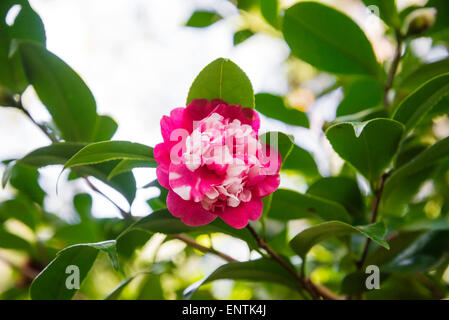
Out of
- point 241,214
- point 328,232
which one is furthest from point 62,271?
point 328,232

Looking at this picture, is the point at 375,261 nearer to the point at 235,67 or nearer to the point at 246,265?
the point at 246,265

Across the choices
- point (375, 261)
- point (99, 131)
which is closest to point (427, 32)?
point (375, 261)

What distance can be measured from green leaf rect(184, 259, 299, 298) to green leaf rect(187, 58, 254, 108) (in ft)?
0.84

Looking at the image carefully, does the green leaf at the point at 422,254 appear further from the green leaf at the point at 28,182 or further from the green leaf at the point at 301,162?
the green leaf at the point at 28,182

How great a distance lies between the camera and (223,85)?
58cm

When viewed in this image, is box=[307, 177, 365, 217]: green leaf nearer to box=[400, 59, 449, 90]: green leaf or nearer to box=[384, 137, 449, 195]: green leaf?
box=[384, 137, 449, 195]: green leaf

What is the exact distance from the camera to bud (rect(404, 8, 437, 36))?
0.77 meters

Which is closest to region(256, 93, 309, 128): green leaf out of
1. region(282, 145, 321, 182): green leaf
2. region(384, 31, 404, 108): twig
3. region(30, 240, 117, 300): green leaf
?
region(282, 145, 321, 182): green leaf

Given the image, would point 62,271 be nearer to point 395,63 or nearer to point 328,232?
point 328,232

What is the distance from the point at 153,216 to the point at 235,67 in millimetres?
241

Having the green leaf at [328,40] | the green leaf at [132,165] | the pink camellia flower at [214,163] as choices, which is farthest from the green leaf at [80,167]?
the green leaf at [328,40]

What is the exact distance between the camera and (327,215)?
28.9 inches

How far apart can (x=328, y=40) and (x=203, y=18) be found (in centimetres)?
34
